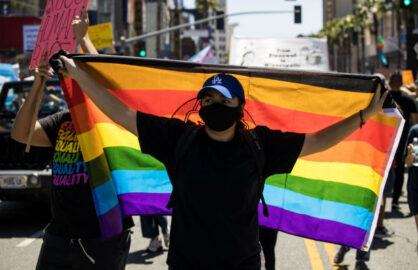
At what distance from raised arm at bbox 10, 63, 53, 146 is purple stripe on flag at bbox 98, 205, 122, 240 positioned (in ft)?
2.37

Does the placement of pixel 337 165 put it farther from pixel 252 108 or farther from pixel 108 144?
pixel 108 144

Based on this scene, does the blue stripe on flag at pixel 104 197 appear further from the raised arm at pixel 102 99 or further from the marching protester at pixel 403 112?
the marching protester at pixel 403 112

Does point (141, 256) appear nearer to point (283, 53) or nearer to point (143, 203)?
point (143, 203)

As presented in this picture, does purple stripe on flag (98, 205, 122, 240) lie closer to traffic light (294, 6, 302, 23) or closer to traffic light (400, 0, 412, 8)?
traffic light (400, 0, 412, 8)

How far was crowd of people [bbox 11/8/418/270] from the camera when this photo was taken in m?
2.96

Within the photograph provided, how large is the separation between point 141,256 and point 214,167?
440 cm

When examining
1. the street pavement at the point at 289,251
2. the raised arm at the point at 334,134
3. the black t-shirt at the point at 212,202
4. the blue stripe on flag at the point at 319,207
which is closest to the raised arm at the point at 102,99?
the black t-shirt at the point at 212,202

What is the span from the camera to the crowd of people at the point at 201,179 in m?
2.96

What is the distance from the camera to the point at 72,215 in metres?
3.68

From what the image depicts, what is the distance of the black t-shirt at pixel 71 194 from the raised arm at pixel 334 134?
4.40ft

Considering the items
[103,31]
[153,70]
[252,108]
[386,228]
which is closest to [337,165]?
[252,108]

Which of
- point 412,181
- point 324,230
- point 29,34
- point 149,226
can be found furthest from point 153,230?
point 29,34

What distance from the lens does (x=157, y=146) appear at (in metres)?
3.14

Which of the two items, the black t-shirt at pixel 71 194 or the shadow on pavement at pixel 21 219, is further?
the shadow on pavement at pixel 21 219
